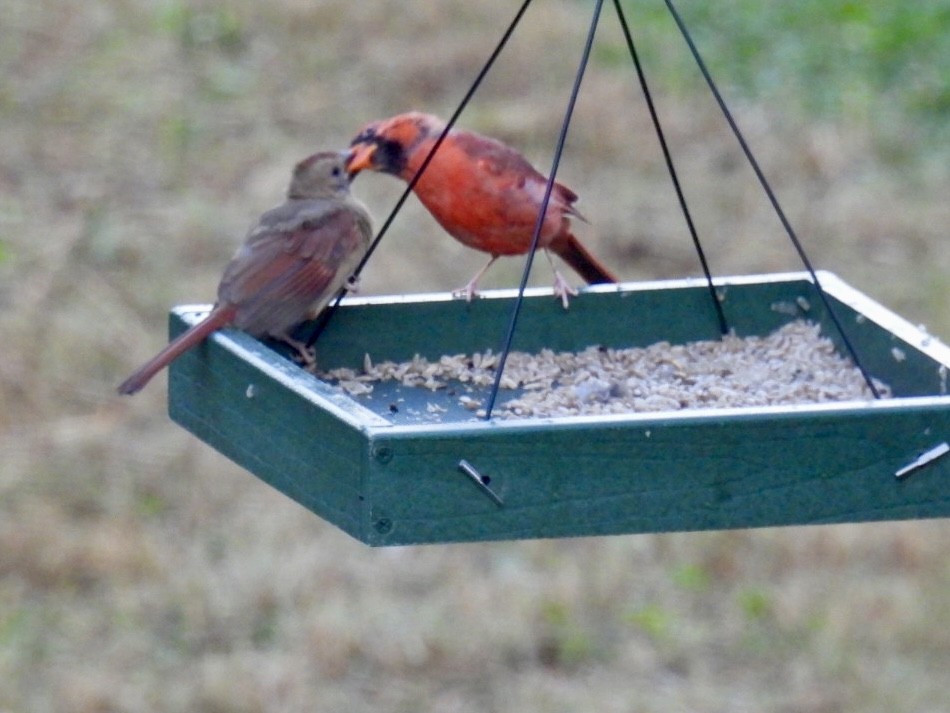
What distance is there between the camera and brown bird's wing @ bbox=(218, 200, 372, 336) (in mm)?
3781

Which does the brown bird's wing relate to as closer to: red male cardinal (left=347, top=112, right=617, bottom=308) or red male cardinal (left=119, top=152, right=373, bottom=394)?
red male cardinal (left=119, top=152, right=373, bottom=394)

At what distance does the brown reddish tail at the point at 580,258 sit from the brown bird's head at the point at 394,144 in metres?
0.46

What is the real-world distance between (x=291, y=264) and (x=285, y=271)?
0.03 m

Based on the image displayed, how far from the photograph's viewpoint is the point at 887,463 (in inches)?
123

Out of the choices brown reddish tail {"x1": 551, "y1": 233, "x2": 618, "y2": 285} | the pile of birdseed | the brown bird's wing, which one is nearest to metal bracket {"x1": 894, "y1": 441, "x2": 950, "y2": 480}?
the pile of birdseed

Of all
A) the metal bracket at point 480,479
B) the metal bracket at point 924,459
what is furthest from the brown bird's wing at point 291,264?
the metal bracket at point 924,459

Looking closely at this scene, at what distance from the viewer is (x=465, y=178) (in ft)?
14.1

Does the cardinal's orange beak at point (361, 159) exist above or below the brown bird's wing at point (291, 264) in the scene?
above

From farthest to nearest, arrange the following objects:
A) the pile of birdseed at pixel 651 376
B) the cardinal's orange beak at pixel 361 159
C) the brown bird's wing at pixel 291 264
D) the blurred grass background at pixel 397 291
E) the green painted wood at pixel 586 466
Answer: the blurred grass background at pixel 397 291
the cardinal's orange beak at pixel 361 159
the brown bird's wing at pixel 291 264
the pile of birdseed at pixel 651 376
the green painted wood at pixel 586 466

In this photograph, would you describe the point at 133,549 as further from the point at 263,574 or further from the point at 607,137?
the point at 607,137

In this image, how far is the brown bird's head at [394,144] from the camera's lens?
14.1ft

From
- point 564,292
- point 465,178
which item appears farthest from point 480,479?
point 465,178

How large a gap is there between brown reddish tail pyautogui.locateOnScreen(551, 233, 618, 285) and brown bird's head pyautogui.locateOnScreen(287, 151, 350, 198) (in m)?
0.59

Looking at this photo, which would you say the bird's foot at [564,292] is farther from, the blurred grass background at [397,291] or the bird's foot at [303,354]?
the blurred grass background at [397,291]
